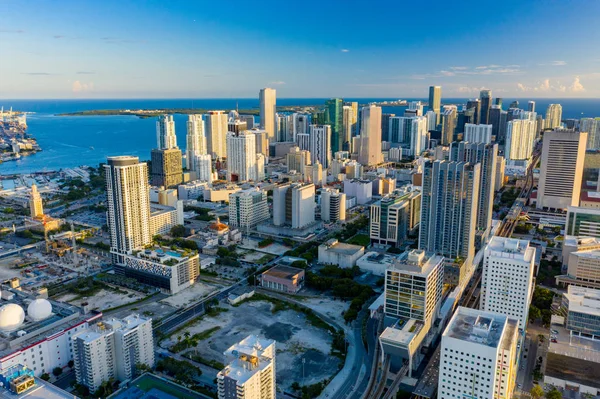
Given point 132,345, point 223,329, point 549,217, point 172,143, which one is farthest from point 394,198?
point 172,143

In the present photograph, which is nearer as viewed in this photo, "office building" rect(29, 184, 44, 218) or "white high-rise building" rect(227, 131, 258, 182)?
"office building" rect(29, 184, 44, 218)

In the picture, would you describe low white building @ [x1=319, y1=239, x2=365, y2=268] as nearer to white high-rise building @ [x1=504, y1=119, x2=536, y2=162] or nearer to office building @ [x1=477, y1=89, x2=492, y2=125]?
white high-rise building @ [x1=504, y1=119, x2=536, y2=162]

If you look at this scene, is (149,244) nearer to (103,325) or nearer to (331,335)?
(103,325)

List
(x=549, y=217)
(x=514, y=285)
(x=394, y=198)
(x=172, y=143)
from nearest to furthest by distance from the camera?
(x=514, y=285)
(x=394, y=198)
(x=549, y=217)
(x=172, y=143)

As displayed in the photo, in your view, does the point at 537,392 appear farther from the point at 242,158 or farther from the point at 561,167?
the point at 242,158

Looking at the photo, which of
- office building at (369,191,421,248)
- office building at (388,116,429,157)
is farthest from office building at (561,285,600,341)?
office building at (388,116,429,157)

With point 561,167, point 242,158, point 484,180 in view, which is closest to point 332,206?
point 484,180

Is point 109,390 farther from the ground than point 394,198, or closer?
closer
